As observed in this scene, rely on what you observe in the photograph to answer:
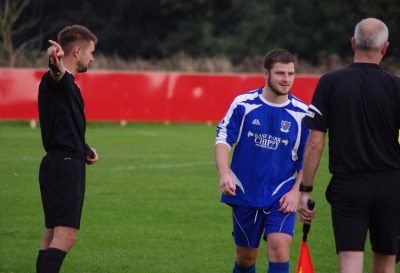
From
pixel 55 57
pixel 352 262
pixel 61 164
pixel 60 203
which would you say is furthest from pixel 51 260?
pixel 352 262

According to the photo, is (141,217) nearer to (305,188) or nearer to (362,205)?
(305,188)

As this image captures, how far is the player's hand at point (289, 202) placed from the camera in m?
7.26

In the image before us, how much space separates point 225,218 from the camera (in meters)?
12.3

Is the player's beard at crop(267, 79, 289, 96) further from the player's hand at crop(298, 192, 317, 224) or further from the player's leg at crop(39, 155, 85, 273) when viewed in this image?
the player's leg at crop(39, 155, 85, 273)

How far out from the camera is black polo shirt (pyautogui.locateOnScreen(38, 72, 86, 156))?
7129 mm

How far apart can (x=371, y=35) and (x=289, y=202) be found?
1.62 metres

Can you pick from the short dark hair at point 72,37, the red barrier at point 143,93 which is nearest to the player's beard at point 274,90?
the short dark hair at point 72,37

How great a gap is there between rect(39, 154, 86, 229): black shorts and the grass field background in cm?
197

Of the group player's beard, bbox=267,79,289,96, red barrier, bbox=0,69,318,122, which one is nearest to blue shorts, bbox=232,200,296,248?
player's beard, bbox=267,79,289,96

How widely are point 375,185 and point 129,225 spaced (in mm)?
5798

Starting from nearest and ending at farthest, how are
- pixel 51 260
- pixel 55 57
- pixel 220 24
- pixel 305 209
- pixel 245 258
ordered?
pixel 305 209
pixel 55 57
pixel 51 260
pixel 245 258
pixel 220 24

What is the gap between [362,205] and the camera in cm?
628

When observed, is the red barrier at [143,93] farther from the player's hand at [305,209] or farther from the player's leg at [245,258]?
the player's hand at [305,209]

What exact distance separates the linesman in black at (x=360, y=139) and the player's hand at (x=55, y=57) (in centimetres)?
179
